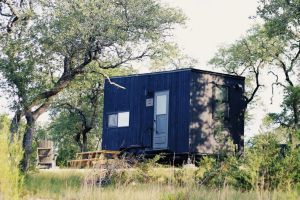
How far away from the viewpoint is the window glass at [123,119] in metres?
23.4

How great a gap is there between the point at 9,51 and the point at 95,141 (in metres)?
23.1

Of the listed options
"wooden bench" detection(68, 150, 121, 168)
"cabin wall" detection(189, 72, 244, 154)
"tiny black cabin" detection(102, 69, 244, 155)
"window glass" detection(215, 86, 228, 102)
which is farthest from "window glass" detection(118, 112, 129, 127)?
"window glass" detection(215, 86, 228, 102)

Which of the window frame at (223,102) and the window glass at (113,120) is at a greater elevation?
the window frame at (223,102)

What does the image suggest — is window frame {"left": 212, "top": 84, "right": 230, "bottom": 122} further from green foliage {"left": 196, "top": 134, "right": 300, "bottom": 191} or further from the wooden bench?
green foliage {"left": 196, "top": 134, "right": 300, "bottom": 191}

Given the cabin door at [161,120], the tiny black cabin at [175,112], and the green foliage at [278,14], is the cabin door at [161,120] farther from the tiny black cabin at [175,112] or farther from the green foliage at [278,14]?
the green foliage at [278,14]

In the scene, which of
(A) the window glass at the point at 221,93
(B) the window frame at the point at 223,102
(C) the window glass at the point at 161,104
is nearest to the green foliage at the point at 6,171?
(C) the window glass at the point at 161,104

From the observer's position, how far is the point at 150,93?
2248cm

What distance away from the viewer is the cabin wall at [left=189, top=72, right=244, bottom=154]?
69.8ft

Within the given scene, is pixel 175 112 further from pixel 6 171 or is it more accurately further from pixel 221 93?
pixel 6 171

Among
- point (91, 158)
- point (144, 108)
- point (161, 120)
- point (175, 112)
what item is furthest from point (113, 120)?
point (91, 158)

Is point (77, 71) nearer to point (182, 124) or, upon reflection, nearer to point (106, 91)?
point (106, 91)

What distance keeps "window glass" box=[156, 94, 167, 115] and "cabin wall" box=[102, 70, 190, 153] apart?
27cm

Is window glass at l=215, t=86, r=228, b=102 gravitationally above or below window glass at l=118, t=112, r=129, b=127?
above

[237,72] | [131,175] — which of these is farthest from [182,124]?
[237,72]
